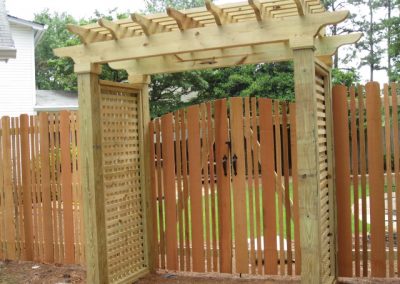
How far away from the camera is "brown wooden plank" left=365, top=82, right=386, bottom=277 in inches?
188

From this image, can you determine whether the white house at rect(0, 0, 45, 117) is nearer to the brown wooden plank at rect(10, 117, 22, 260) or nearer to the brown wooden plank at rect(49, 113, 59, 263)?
the brown wooden plank at rect(10, 117, 22, 260)

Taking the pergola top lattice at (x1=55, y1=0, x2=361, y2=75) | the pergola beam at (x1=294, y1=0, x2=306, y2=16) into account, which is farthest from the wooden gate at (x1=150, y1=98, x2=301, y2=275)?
the pergola beam at (x1=294, y1=0, x2=306, y2=16)

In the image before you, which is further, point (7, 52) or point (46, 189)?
point (7, 52)

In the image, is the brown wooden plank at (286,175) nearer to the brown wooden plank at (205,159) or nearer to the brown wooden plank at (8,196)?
the brown wooden plank at (205,159)

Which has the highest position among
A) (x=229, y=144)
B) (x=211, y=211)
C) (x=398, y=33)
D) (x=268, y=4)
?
(x=398, y=33)

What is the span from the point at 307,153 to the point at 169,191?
223cm

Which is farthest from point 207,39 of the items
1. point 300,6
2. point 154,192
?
point 154,192

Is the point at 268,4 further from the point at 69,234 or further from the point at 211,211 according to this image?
the point at 69,234

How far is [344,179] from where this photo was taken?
16.1 feet

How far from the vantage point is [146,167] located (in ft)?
18.7

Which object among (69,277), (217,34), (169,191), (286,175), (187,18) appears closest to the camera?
(217,34)

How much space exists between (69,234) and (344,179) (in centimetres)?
351

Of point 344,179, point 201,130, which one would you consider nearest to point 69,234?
point 201,130

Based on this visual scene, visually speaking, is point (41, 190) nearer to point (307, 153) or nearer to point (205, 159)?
point (205, 159)
